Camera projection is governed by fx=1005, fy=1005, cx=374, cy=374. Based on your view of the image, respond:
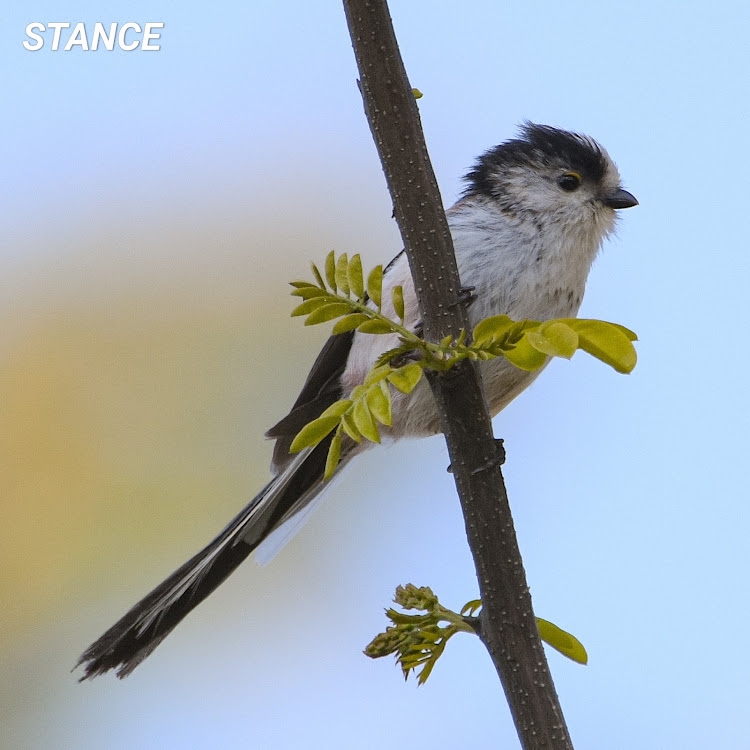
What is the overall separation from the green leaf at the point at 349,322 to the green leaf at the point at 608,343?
0.84 feet

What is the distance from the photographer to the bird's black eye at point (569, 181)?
9.32 feet

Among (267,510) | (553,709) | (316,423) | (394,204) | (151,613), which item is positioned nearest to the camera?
(316,423)

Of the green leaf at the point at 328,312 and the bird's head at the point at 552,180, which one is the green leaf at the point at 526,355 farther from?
A: the bird's head at the point at 552,180

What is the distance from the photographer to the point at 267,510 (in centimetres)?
258

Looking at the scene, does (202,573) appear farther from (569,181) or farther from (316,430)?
(569,181)

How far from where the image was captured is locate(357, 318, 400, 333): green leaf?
4.04 ft

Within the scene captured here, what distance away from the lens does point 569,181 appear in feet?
9.36

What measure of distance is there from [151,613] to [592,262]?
4.80ft

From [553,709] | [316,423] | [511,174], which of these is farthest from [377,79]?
[511,174]

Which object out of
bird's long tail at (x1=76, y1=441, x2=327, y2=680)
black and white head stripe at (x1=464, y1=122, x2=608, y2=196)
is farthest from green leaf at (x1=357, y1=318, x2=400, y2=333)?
black and white head stripe at (x1=464, y1=122, x2=608, y2=196)

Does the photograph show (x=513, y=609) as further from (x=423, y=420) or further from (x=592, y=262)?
(x=592, y=262)

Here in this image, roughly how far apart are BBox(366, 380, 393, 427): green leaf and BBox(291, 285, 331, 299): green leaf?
0.46 ft

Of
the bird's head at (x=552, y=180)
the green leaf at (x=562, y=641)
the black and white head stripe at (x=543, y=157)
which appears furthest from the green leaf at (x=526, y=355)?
the black and white head stripe at (x=543, y=157)

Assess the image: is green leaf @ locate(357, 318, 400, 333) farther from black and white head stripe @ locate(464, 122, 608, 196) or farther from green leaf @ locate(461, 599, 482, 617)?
black and white head stripe @ locate(464, 122, 608, 196)
